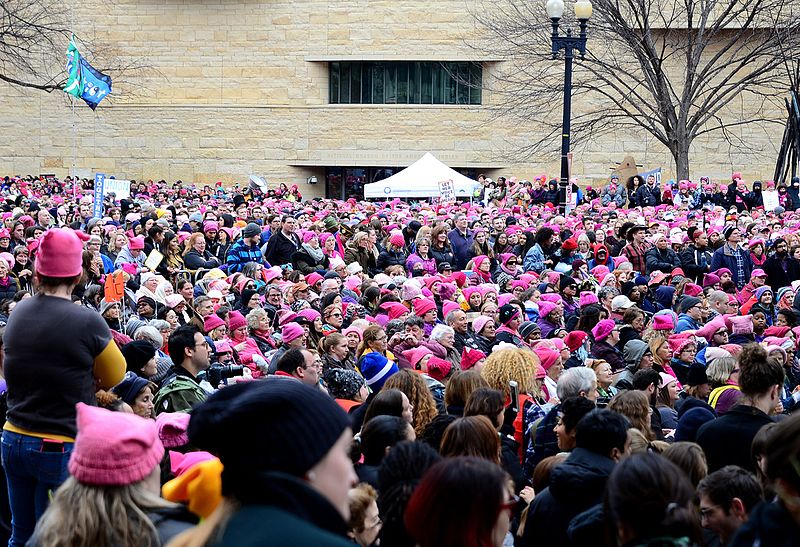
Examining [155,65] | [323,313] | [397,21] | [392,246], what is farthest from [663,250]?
[155,65]

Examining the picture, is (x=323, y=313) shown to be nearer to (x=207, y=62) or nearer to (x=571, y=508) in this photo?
(x=571, y=508)

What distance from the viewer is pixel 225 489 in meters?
2.79

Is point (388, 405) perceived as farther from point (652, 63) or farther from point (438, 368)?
point (652, 63)

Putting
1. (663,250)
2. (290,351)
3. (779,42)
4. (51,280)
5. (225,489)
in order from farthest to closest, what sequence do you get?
1. (779,42)
2. (663,250)
3. (290,351)
4. (51,280)
5. (225,489)

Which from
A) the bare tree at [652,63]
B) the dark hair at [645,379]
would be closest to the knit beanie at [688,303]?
the dark hair at [645,379]

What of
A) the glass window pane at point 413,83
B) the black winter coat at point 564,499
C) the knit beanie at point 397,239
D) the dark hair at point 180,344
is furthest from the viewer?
the glass window pane at point 413,83

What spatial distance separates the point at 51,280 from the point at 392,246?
545 inches

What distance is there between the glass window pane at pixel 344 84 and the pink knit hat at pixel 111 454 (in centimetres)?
4348

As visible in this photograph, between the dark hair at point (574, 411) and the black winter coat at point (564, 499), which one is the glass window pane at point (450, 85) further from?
the black winter coat at point (564, 499)

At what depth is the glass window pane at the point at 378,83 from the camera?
46500 mm

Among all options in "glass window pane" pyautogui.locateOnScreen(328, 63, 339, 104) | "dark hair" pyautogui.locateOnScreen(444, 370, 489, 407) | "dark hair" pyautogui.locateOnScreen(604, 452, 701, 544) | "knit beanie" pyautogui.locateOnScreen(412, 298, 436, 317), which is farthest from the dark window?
"dark hair" pyautogui.locateOnScreen(604, 452, 701, 544)

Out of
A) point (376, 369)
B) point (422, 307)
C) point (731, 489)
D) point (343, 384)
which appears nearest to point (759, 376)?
point (731, 489)

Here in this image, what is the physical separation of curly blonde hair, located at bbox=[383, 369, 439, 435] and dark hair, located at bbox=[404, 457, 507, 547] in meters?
3.55

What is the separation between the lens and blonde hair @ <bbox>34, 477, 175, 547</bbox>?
3.73 metres
